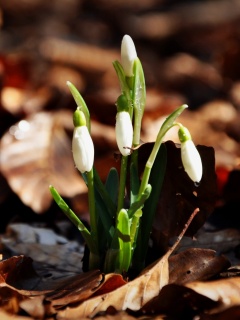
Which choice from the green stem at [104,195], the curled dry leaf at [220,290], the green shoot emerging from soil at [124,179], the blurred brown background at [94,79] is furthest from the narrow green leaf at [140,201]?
the blurred brown background at [94,79]

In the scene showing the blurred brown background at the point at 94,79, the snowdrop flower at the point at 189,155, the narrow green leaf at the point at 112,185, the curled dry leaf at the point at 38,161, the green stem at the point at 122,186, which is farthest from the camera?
the blurred brown background at the point at 94,79

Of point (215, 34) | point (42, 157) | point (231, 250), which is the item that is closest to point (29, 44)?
point (215, 34)

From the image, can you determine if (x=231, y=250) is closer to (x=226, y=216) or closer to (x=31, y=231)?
(x=226, y=216)

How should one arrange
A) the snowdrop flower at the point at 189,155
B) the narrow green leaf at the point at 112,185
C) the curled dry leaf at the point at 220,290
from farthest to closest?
the narrow green leaf at the point at 112,185, the snowdrop flower at the point at 189,155, the curled dry leaf at the point at 220,290

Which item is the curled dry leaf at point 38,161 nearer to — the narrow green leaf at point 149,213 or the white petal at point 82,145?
the narrow green leaf at point 149,213

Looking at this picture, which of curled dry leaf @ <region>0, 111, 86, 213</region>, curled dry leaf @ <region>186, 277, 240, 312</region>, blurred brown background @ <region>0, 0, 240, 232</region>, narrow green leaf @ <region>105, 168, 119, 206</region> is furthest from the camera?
blurred brown background @ <region>0, 0, 240, 232</region>

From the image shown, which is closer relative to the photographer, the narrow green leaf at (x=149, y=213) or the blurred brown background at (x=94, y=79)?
the narrow green leaf at (x=149, y=213)

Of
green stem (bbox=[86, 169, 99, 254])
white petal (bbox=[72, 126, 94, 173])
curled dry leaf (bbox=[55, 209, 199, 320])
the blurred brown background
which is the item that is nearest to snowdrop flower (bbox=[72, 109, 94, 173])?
white petal (bbox=[72, 126, 94, 173])

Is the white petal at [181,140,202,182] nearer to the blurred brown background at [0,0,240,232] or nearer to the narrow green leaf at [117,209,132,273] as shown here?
the narrow green leaf at [117,209,132,273]
